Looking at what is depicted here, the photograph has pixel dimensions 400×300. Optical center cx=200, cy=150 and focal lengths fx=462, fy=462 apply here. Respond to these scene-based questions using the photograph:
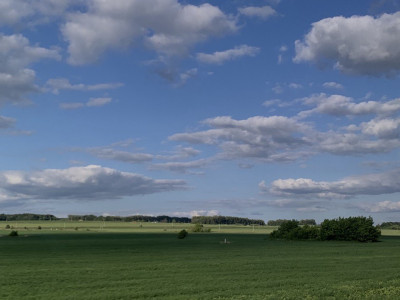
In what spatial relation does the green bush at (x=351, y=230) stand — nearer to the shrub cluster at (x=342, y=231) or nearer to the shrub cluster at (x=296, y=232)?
the shrub cluster at (x=342, y=231)

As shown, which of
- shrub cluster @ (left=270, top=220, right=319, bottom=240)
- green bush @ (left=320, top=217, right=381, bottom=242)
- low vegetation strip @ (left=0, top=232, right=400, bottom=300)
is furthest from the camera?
shrub cluster @ (left=270, top=220, right=319, bottom=240)

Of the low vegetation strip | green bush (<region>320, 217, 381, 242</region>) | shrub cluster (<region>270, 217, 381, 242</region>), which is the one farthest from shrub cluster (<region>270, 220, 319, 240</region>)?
the low vegetation strip

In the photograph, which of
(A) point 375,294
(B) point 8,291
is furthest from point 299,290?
(B) point 8,291

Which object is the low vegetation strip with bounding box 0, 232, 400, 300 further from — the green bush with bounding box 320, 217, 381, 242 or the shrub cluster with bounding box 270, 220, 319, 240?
the shrub cluster with bounding box 270, 220, 319, 240

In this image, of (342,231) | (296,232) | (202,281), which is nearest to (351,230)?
(342,231)

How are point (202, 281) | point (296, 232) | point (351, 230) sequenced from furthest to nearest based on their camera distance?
point (296, 232), point (351, 230), point (202, 281)

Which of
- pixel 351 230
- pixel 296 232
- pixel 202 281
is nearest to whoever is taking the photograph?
pixel 202 281

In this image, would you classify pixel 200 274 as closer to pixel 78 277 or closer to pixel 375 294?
pixel 78 277

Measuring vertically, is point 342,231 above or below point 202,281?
above

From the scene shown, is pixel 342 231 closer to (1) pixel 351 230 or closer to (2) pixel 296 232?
(1) pixel 351 230

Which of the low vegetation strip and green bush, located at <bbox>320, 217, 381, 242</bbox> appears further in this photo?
green bush, located at <bbox>320, 217, 381, 242</bbox>

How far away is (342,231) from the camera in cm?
8581

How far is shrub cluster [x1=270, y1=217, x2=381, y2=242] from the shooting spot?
3327 inches

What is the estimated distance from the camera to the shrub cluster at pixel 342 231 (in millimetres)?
84500
